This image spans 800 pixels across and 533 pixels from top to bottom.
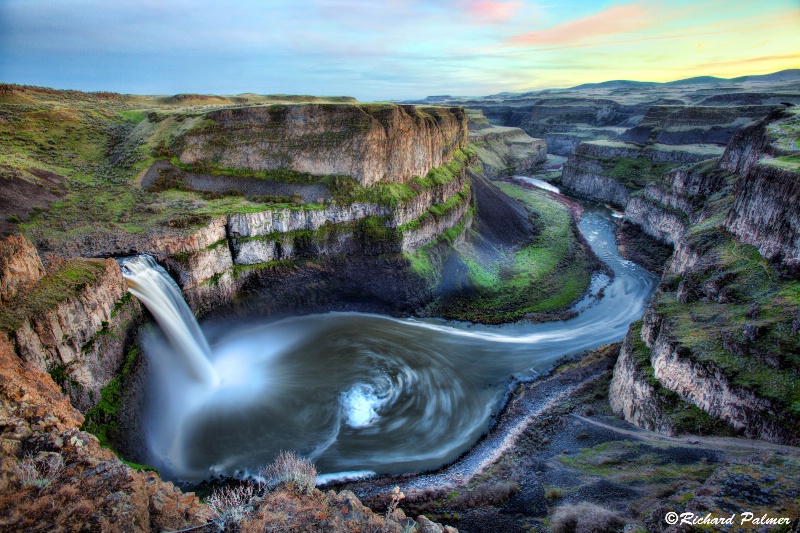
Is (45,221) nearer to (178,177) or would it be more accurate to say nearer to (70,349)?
(178,177)

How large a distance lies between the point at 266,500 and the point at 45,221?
28075 millimetres

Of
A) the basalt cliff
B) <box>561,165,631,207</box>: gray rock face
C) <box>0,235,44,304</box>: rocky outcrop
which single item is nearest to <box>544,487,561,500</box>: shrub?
the basalt cliff

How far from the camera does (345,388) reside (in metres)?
24.4

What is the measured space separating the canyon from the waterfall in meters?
0.98

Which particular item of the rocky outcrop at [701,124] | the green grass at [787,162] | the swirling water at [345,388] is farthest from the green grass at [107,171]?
the rocky outcrop at [701,124]

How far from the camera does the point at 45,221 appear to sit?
27203mm

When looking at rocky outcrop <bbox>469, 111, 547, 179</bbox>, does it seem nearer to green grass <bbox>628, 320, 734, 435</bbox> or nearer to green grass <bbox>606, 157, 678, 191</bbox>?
green grass <bbox>606, 157, 678, 191</bbox>

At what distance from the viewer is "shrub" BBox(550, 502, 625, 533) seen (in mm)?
11648

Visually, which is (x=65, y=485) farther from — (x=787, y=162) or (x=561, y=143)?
(x=561, y=143)

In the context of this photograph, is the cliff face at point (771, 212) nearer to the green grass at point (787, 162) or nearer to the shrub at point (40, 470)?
the green grass at point (787, 162)

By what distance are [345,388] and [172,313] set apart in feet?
40.0

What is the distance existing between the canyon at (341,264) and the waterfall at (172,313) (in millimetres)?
976

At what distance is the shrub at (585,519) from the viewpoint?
38.2 feet

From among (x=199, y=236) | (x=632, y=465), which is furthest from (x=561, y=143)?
(x=632, y=465)
